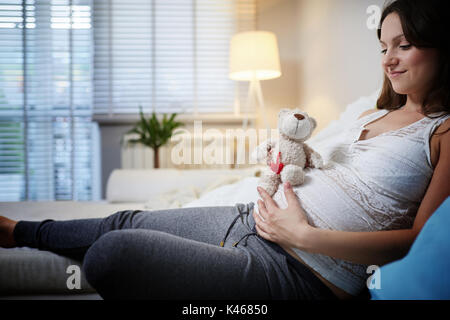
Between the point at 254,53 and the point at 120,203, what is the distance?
4.63ft

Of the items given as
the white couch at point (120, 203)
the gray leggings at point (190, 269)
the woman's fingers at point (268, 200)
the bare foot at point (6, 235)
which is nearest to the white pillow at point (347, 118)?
the white couch at point (120, 203)

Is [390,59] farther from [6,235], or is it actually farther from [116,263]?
[6,235]

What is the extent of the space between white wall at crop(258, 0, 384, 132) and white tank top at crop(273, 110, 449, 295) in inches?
38.4

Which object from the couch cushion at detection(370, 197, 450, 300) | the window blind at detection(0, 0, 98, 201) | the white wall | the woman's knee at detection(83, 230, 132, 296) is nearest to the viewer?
the couch cushion at detection(370, 197, 450, 300)

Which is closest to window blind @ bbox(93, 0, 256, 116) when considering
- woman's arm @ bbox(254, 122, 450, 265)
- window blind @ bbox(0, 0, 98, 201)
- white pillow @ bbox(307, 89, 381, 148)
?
window blind @ bbox(0, 0, 98, 201)

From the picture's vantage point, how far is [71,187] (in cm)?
295

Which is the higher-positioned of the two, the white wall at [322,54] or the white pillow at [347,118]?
the white wall at [322,54]

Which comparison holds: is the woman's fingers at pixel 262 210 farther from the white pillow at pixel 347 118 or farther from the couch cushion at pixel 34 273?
the white pillow at pixel 347 118

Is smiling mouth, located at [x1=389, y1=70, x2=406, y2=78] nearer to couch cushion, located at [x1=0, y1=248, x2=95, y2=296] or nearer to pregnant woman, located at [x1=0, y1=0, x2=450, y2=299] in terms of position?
pregnant woman, located at [x1=0, y1=0, x2=450, y2=299]

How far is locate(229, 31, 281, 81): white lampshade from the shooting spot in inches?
91.4

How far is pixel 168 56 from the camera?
3.00 meters

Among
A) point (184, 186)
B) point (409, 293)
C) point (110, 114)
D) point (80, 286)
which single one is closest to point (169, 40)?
point (110, 114)

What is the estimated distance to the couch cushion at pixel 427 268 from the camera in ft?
1.40

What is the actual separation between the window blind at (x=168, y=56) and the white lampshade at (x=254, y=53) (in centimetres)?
67
